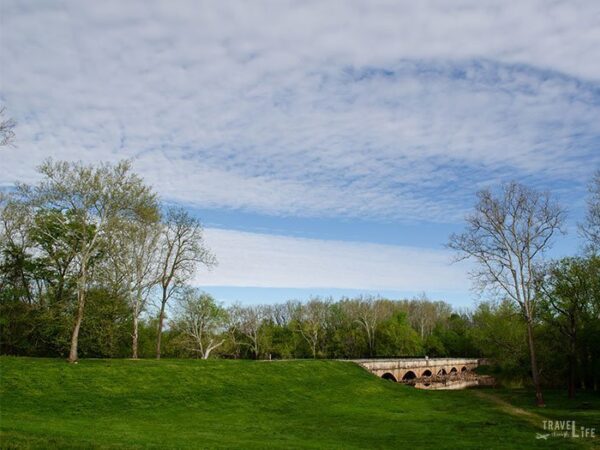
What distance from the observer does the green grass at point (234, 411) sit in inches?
812

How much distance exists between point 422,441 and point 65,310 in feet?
122

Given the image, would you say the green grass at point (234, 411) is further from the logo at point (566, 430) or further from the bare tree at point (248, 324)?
the bare tree at point (248, 324)

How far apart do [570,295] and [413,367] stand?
1407 inches

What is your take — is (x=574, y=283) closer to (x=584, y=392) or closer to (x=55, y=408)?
(x=584, y=392)

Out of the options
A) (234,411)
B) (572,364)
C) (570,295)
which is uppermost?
(570,295)

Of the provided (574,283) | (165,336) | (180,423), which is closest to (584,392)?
(574,283)

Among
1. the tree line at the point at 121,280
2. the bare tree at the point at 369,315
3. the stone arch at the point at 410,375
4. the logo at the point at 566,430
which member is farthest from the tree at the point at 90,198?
the bare tree at the point at 369,315

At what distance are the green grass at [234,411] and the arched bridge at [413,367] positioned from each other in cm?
1529

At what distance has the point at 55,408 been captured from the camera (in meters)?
26.5

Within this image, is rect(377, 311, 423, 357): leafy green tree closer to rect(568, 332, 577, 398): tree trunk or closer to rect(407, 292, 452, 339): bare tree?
rect(407, 292, 452, 339): bare tree

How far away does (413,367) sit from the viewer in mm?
73500

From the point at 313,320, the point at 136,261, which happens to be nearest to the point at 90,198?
the point at 136,261

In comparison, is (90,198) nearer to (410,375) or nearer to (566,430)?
(566,430)

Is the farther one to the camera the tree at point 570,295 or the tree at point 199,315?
the tree at point 199,315
